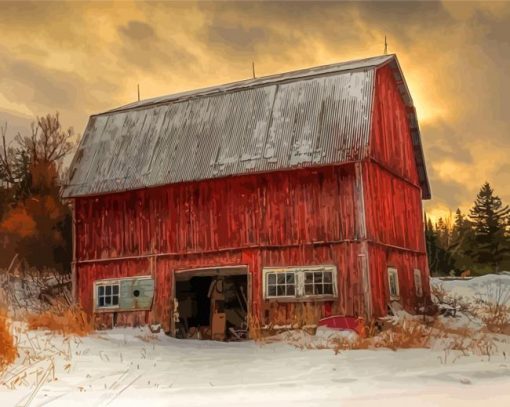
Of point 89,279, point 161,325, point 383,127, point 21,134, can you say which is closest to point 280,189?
point 383,127

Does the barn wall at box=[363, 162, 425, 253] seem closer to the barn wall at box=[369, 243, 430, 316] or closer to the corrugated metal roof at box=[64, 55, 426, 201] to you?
the barn wall at box=[369, 243, 430, 316]

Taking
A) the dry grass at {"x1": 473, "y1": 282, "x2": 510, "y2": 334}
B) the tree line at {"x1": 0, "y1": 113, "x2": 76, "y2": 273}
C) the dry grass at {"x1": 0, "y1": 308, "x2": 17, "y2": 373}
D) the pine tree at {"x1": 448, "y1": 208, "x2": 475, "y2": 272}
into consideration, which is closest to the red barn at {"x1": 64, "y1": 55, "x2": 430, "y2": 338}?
the pine tree at {"x1": 448, "y1": 208, "x2": 475, "y2": 272}

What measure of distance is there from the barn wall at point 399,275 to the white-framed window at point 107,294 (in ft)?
18.7

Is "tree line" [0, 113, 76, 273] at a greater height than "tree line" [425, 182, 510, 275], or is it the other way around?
"tree line" [0, 113, 76, 273]

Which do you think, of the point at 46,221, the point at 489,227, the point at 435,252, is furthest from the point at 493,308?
the point at 46,221

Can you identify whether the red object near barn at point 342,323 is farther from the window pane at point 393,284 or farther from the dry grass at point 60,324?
the dry grass at point 60,324

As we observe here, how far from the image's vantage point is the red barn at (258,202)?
13.8 m

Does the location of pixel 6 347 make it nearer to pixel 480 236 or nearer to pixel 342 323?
pixel 342 323

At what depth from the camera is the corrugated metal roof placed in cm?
1396

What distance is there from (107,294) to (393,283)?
622 centimetres

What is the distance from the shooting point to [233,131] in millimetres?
15094

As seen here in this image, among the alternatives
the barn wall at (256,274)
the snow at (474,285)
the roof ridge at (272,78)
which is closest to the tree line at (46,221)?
the snow at (474,285)

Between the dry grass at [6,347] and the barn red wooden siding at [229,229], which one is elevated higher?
the barn red wooden siding at [229,229]

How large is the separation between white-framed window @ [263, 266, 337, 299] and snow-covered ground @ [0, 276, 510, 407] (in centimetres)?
237
